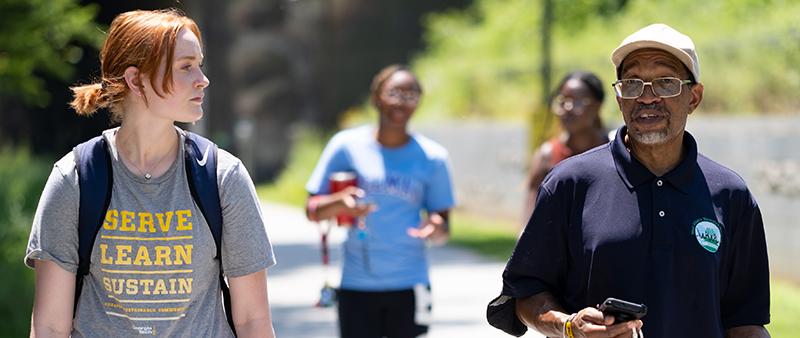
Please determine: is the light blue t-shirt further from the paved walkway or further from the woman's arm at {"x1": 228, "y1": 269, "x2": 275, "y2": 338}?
the woman's arm at {"x1": 228, "y1": 269, "x2": 275, "y2": 338}

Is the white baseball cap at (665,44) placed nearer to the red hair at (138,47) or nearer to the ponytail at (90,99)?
the red hair at (138,47)

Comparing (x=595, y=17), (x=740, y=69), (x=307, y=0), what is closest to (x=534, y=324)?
(x=740, y=69)

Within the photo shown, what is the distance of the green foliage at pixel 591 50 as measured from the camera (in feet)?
52.3

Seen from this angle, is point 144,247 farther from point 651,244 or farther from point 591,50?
point 591,50

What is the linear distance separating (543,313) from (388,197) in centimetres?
340

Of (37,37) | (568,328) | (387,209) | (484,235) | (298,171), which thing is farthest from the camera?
(298,171)

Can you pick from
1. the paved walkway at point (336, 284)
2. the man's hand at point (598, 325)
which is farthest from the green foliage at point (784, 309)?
Answer: the man's hand at point (598, 325)

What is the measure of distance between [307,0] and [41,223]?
40909mm

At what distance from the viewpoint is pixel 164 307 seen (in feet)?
13.4

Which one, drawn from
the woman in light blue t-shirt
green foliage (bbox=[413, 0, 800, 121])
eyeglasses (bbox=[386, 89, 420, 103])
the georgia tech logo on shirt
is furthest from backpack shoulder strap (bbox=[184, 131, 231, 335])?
green foliage (bbox=[413, 0, 800, 121])

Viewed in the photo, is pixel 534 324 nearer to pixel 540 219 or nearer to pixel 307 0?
pixel 540 219

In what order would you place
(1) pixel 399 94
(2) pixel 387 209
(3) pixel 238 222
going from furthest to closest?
(1) pixel 399 94
(2) pixel 387 209
(3) pixel 238 222

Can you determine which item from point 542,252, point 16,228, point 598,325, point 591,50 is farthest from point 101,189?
point 591,50

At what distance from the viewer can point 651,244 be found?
4.04 meters
